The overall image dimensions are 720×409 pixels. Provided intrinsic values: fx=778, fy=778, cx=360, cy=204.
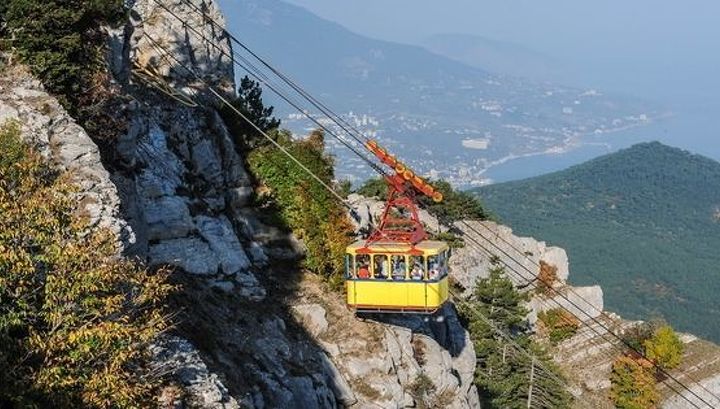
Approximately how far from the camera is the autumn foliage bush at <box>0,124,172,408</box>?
333 inches

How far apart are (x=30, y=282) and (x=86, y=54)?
7.65 meters

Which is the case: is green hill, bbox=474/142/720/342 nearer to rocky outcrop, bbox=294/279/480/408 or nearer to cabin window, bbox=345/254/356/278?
rocky outcrop, bbox=294/279/480/408

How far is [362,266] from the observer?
845 inches

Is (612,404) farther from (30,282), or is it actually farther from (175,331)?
(30,282)

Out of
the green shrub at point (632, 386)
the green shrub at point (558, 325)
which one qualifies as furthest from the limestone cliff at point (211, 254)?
the green shrub at point (558, 325)

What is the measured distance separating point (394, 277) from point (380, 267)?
1.55ft

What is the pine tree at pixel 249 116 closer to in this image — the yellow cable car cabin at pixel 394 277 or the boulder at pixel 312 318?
the yellow cable car cabin at pixel 394 277

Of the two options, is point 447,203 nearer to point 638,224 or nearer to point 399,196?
point 399,196

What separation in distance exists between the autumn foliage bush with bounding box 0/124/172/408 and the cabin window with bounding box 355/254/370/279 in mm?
11726

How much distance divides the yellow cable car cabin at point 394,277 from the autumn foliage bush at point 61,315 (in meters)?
11.7

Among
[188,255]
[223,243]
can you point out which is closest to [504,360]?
[223,243]

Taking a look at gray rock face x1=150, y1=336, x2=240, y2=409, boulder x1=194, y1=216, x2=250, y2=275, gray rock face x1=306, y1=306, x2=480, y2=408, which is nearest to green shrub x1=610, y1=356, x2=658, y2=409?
gray rock face x1=306, y1=306, x2=480, y2=408

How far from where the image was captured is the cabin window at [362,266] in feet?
70.1

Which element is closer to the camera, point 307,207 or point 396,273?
point 396,273
